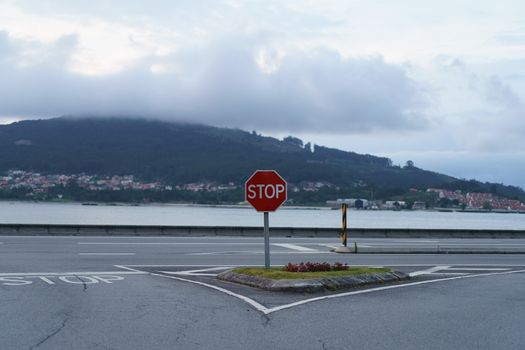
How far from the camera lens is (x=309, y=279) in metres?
16.0

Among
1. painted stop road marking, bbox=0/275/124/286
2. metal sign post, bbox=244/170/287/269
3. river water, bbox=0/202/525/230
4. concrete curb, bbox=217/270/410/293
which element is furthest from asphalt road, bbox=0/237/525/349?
river water, bbox=0/202/525/230

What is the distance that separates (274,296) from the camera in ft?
48.8

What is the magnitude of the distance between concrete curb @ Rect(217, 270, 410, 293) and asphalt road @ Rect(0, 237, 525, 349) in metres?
0.33

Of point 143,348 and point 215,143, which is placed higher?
point 215,143

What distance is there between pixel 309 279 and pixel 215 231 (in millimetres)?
20965

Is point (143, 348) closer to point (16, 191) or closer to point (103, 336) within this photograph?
point (103, 336)

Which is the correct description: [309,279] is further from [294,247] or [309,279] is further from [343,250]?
[294,247]

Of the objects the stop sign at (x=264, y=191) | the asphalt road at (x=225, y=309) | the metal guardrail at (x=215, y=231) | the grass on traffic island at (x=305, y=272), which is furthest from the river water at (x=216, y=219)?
the grass on traffic island at (x=305, y=272)

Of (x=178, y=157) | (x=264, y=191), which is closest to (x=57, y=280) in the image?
(x=264, y=191)

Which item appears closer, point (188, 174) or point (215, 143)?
point (188, 174)

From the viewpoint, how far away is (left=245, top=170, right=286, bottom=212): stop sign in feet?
58.3

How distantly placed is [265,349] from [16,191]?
129 m

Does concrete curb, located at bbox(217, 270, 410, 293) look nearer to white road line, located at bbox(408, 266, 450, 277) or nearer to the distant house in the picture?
white road line, located at bbox(408, 266, 450, 277)

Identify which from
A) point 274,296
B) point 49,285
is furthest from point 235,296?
point 49,285
